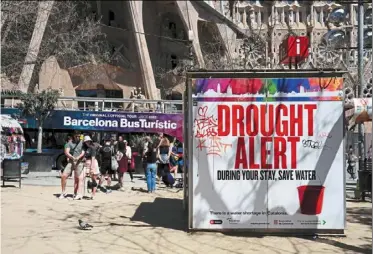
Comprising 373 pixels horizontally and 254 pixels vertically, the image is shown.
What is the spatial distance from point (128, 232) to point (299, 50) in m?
4.65

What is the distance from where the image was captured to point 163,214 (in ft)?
33.9

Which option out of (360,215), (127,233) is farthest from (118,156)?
(360,215)

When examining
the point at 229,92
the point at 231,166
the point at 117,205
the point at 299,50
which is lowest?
the point at 117,205

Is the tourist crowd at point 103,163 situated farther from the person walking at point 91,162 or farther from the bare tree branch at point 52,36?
the bare tree branch at point 52,36

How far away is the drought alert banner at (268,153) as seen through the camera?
8.12 meters

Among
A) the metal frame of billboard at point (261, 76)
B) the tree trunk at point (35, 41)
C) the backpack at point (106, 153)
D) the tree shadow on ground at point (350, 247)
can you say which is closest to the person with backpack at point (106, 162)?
the backpack at point (106, 153)

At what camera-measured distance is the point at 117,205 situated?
11508 mm

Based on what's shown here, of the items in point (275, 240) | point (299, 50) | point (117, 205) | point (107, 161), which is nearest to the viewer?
point (275, 240)

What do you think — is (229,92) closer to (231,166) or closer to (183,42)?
(231,166)

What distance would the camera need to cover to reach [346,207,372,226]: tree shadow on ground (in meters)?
9.83

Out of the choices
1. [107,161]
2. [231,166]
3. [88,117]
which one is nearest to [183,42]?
[88,117]

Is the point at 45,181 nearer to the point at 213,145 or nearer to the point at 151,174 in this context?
the point at 151,174

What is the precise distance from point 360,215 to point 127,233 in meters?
5.43

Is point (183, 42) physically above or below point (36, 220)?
above
